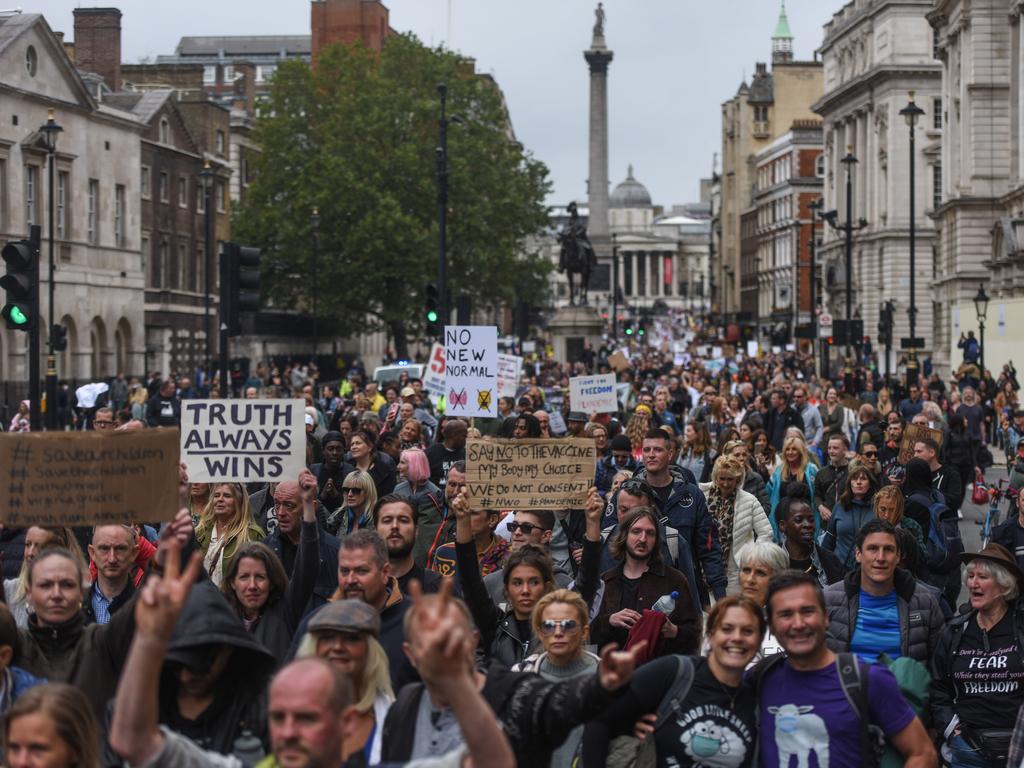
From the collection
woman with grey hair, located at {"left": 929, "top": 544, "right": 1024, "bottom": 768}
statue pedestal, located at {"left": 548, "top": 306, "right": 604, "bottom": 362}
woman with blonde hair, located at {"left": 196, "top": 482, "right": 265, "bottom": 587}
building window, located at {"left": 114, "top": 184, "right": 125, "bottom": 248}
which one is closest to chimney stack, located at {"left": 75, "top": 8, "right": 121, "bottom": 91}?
building window, located at {"left": 114, "top": 184, "right": 125, "bottom": 248}

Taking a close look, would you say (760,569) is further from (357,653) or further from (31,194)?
(31,194)

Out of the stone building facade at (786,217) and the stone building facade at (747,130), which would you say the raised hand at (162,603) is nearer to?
the stone building facade at (786,217)

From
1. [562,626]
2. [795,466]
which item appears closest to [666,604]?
[562,626]

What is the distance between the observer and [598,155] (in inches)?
3332

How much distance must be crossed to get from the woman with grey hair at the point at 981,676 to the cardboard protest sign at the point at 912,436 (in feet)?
18.9

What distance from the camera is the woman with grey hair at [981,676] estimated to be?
301 inches

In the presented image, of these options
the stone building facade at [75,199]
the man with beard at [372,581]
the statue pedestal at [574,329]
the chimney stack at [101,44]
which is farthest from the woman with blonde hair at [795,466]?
the chimney stack at [101,44]

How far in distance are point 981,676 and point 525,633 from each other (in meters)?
1.85

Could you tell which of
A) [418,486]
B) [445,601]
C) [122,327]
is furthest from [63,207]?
[445,601]

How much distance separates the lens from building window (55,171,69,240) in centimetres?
5122

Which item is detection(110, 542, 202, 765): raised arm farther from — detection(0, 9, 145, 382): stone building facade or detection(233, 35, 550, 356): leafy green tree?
detection(233, 35, 550, 356): leafy green tree

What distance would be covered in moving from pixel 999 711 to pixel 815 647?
1872 millimetres

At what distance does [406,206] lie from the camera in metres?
63.6

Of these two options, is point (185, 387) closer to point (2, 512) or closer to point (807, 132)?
point (2, 512)
